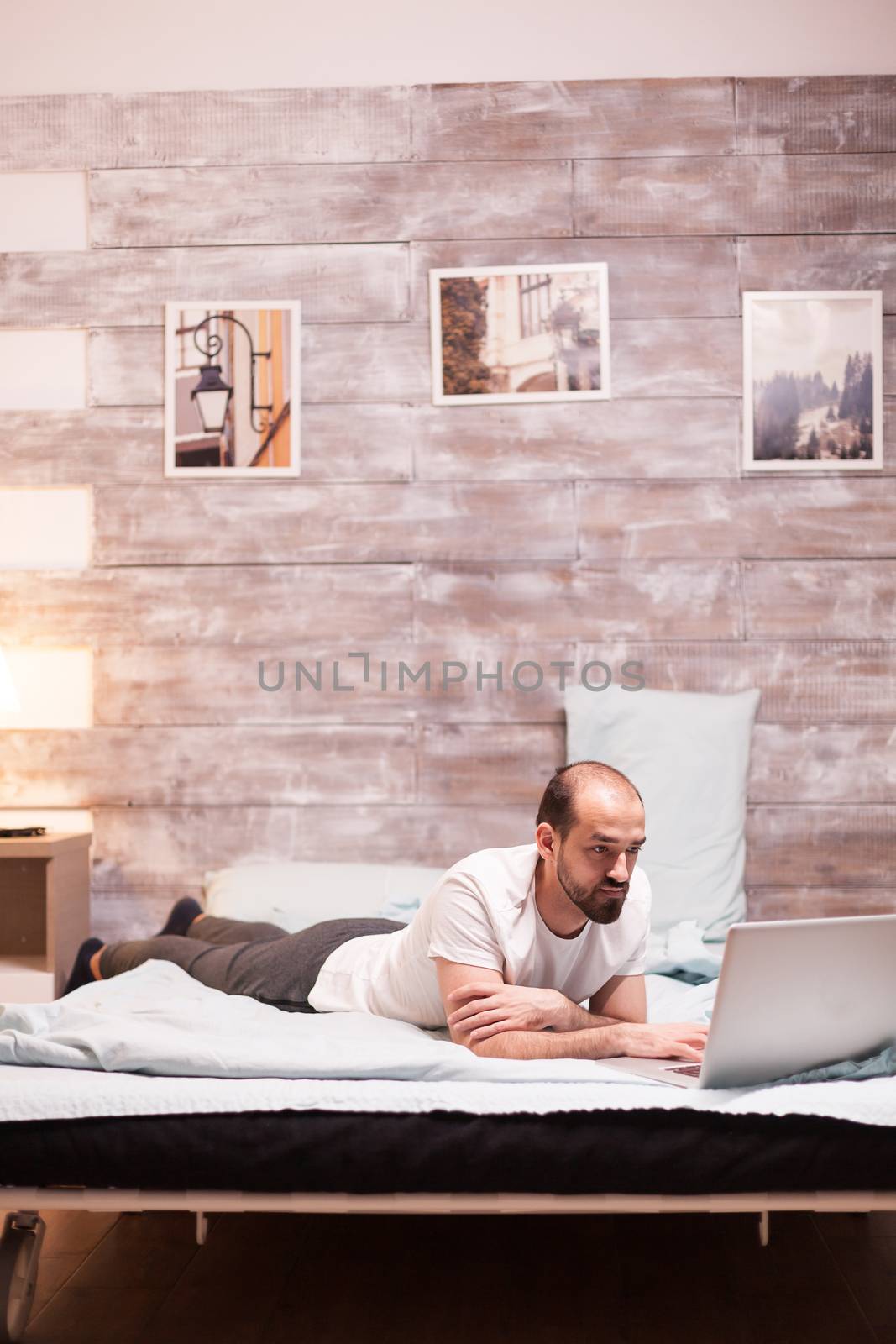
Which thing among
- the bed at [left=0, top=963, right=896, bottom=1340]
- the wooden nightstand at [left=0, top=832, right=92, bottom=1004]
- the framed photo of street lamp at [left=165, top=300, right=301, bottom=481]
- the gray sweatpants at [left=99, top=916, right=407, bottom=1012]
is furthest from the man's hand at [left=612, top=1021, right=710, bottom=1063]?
the framed photo of street lamp at [left=165, top=300, right=301, bottom=481]

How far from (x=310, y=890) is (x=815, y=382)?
1897 millimetres

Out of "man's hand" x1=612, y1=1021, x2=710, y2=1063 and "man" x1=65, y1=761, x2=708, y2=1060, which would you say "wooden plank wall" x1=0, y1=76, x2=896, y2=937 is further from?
"man's hand" x1=612, y1=1021, x2=710, y2=1063

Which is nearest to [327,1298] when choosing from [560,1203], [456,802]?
[560,1203]

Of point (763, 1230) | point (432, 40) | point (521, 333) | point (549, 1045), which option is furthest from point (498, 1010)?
point (432, 40)

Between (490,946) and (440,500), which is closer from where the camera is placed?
(490,946)

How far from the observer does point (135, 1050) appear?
1512 millimetres

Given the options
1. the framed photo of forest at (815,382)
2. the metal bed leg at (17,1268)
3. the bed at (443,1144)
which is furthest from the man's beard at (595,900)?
the framed photo of forest at (815,382)

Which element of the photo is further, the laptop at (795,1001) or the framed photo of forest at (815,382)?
the framed photo of forest at (815,382)

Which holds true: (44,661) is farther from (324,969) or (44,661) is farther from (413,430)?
(324,969)

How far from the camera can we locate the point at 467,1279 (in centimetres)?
175

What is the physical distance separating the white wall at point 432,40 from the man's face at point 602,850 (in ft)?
7.81

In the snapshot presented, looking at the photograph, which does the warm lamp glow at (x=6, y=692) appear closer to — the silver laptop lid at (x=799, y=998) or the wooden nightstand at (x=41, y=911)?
the wooden nightstand at (x=41, y=911)

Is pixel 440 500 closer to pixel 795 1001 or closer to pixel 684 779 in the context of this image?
pixel 684 779

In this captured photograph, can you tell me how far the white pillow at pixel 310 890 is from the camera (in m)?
2.59
